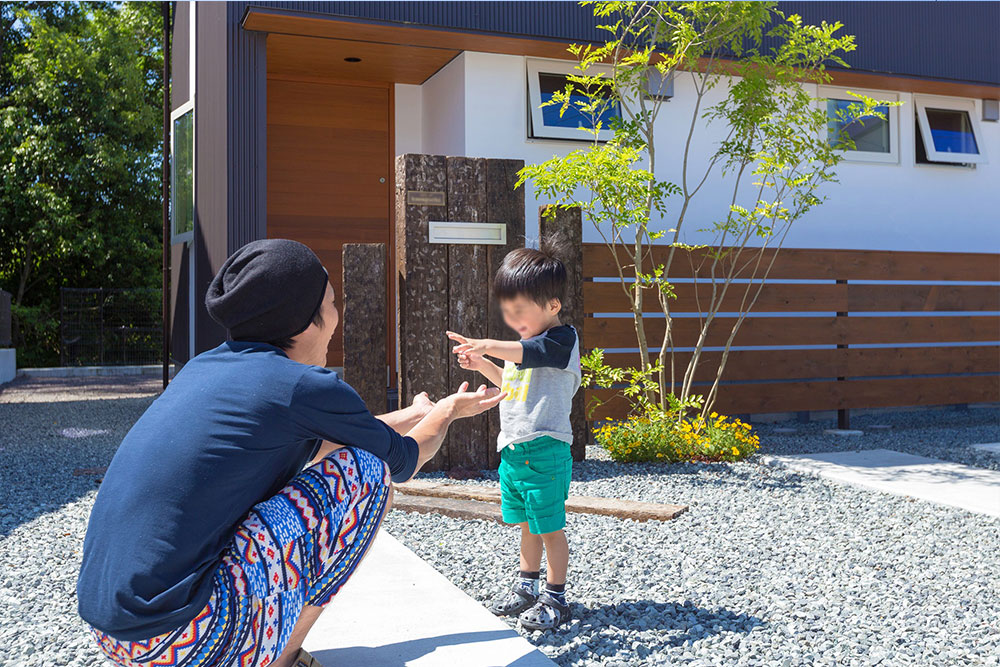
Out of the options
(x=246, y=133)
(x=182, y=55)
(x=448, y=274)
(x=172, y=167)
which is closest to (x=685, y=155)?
(x=448, y=274)

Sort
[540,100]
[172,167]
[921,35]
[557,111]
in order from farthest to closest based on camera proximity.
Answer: [172,167]
[921,35]
[557,111]
[540,100]

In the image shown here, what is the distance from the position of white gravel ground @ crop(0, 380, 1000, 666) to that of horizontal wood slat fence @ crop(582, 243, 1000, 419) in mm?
1863

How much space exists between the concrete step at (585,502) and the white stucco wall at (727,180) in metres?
3.71

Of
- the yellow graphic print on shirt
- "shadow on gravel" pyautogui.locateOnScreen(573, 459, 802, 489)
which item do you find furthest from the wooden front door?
the yellow graphic print on shirt

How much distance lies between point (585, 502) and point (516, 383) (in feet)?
5.39

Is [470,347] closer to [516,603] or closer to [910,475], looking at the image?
[516,603]

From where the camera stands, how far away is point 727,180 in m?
8.57

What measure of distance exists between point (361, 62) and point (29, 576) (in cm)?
600

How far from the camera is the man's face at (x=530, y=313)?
2902 millimetres

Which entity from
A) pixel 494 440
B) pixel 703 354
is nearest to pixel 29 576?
pixel 494 440

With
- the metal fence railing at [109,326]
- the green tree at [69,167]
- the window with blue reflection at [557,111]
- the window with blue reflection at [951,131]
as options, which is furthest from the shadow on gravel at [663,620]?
the metal fence railing at [109,326]

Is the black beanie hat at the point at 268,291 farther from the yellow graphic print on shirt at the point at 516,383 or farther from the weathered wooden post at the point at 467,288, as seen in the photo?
the weathered wooden post at the point at 467,288

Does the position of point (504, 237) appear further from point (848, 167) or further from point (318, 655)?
point (848, 167)

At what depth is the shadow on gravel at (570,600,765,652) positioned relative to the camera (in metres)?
2.68
